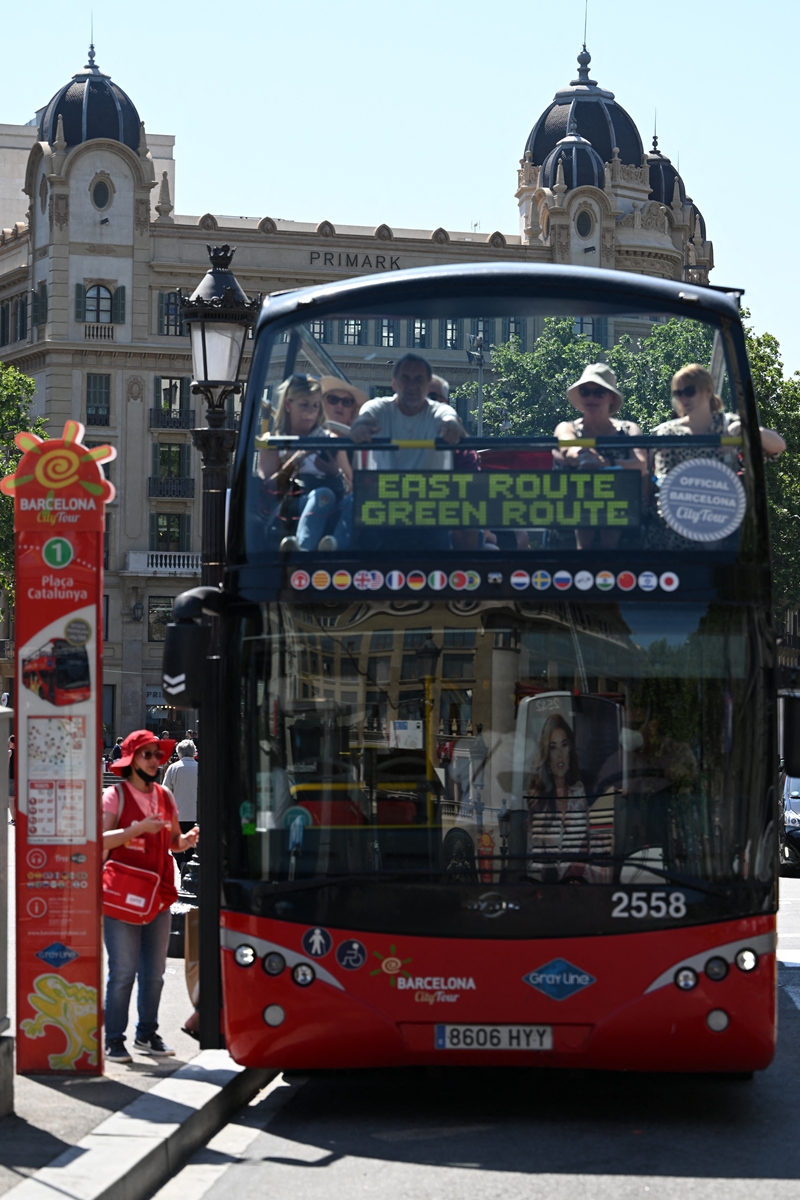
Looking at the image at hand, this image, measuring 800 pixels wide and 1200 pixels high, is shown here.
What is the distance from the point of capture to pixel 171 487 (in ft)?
224

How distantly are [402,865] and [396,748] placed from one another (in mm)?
532

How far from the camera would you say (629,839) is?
9000 mm

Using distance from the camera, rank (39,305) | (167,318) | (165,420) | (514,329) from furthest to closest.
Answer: (39,305)
(167,318)
(165,420)
(514,329)

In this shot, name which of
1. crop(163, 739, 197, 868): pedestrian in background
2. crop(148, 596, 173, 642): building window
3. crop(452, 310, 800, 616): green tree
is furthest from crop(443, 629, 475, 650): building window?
crop(148, 596, 173, 642): building window

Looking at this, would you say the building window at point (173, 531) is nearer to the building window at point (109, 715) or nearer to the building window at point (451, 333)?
the building window at point (109, 715)

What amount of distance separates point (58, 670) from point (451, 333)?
8.16 ft

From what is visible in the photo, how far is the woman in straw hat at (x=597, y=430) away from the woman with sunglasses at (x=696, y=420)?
0.39 ft

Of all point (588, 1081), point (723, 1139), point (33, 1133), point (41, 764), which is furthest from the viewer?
point (588, 1081)

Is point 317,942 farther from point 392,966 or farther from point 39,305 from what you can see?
point 39,305

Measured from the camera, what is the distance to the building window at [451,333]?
9.56 metres

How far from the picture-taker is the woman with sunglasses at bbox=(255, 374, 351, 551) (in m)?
9.27

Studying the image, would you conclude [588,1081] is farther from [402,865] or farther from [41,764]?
[41,764]

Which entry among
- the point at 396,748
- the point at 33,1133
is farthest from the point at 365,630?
the point at 33,1133

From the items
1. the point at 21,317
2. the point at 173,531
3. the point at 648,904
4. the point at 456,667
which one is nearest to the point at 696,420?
the point at 456,667
